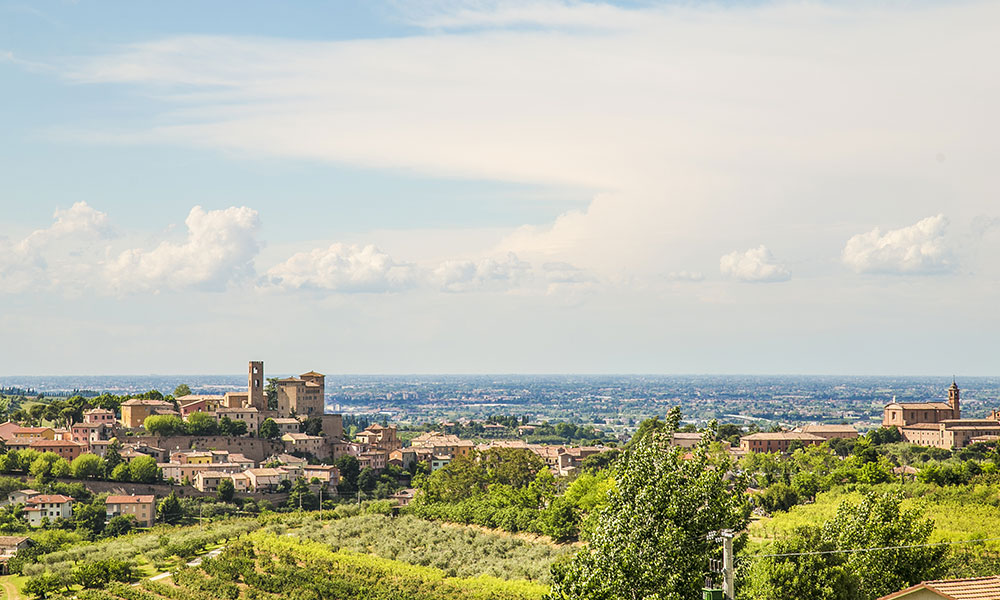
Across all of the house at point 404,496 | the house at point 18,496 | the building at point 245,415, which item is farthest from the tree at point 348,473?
the house at point 18,496

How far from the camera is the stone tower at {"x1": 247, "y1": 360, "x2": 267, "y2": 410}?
9238 centimetres

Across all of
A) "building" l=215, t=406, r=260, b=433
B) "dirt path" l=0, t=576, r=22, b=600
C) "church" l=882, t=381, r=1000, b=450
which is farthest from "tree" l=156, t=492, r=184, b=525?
"church" l=882, t=381, r=1000, b=450

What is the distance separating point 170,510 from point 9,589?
2388 cm

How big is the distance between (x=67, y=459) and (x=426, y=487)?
30.1 metres

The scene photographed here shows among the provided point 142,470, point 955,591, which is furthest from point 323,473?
point 955,591

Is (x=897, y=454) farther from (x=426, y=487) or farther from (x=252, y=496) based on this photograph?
(x=252, y=496)

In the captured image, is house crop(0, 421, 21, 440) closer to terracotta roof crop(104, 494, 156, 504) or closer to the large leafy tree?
terracotta roof crop(104, 494, 156, 504)

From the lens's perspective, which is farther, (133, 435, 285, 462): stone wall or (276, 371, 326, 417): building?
(276, 371, 326, 417): building

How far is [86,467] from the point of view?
70.9 meters

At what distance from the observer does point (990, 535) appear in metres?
32.6

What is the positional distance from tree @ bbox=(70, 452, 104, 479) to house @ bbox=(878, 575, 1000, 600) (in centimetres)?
6648

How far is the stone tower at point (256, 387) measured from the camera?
92.4m

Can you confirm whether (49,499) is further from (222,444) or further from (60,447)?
(222,444)

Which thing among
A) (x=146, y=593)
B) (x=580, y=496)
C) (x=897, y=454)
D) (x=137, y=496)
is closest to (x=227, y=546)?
(x=146, y=593)
